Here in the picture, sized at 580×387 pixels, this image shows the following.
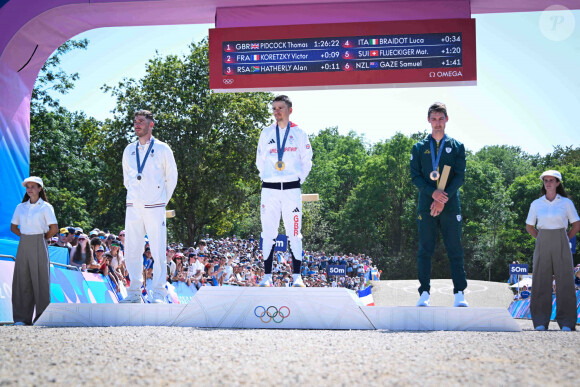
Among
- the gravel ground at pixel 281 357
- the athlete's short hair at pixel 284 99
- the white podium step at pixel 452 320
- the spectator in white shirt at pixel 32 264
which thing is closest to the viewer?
the gravel ground at pixel 281 357

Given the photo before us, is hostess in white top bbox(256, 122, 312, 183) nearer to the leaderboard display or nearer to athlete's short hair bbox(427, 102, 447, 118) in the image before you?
athlete's short hair bbox(427, 102, 447, 118)

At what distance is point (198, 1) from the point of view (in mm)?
11102

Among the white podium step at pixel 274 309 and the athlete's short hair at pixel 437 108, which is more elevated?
the athlete's short hair at pixel 437 108

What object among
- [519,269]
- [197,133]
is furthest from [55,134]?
[519,269]

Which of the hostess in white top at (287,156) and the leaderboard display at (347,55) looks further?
the leaderboard display at (347,55)

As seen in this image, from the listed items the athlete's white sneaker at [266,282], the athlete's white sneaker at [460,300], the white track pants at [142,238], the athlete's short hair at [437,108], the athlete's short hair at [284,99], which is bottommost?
the athlete's white sneaker at [460,300]

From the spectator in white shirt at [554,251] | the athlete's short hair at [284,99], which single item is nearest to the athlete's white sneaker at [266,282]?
the athlete's short hair at [284,99]

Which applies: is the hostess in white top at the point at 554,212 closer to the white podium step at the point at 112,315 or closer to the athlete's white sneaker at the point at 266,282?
the athlete's white sneaker at the point at 266,282

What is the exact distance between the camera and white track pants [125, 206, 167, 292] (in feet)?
26.8

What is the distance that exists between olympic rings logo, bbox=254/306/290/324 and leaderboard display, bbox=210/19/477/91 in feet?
16.1

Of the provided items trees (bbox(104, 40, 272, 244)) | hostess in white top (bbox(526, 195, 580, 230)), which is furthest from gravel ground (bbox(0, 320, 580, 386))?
trees (bbox(104, 40, 272, 244))

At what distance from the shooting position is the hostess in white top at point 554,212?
8516 mm

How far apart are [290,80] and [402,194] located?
57.9 m

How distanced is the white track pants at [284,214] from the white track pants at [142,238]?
129cm
